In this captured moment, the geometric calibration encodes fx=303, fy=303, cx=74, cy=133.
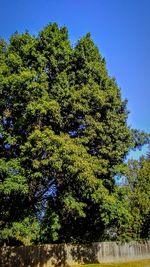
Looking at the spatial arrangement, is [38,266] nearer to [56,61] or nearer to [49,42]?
[56,61]

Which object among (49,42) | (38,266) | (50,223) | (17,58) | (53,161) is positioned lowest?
(38,266)

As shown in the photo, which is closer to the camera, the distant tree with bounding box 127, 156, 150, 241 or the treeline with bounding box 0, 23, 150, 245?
the treeline with bounding box 0, 23, 150, 245

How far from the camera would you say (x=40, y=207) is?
→ 982 inches

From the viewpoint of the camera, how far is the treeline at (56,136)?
21.0 m

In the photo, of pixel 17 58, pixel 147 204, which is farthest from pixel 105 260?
pixel 17 58

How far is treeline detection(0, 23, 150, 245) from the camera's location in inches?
827

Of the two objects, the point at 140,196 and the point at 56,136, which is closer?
the point at 56,136

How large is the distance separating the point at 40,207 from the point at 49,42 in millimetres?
13821

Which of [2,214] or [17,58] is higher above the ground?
[17,58]

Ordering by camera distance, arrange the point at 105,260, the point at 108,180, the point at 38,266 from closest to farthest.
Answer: the point at 108,180
the point at 38,266
the point at 105,260

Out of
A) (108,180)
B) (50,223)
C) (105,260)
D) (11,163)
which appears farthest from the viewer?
(105,260)

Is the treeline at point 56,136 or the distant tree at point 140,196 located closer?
the treeline at point 56,136

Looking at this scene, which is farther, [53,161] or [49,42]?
[49,42]

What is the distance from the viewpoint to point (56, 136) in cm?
2083
